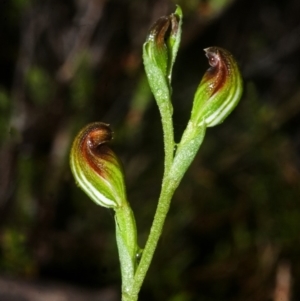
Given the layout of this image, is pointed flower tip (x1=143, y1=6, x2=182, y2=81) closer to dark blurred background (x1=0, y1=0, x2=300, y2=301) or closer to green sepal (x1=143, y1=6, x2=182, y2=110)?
green sepal (x1=143, y1=6, x2=182, y2=110)

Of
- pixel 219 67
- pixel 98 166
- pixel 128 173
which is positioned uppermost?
pixel 219 67

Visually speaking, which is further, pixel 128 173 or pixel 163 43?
pixel 128 173

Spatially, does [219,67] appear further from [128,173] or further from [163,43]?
[128,173]

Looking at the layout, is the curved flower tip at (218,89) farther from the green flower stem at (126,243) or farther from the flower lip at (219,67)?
the green flower stem at (126,243)

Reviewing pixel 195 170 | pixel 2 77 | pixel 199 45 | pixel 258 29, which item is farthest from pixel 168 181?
pixel 258 29

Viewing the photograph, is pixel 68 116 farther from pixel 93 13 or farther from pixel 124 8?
pixel 124 8

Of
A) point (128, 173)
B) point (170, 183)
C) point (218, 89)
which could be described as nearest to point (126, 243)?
point (170, 183)
